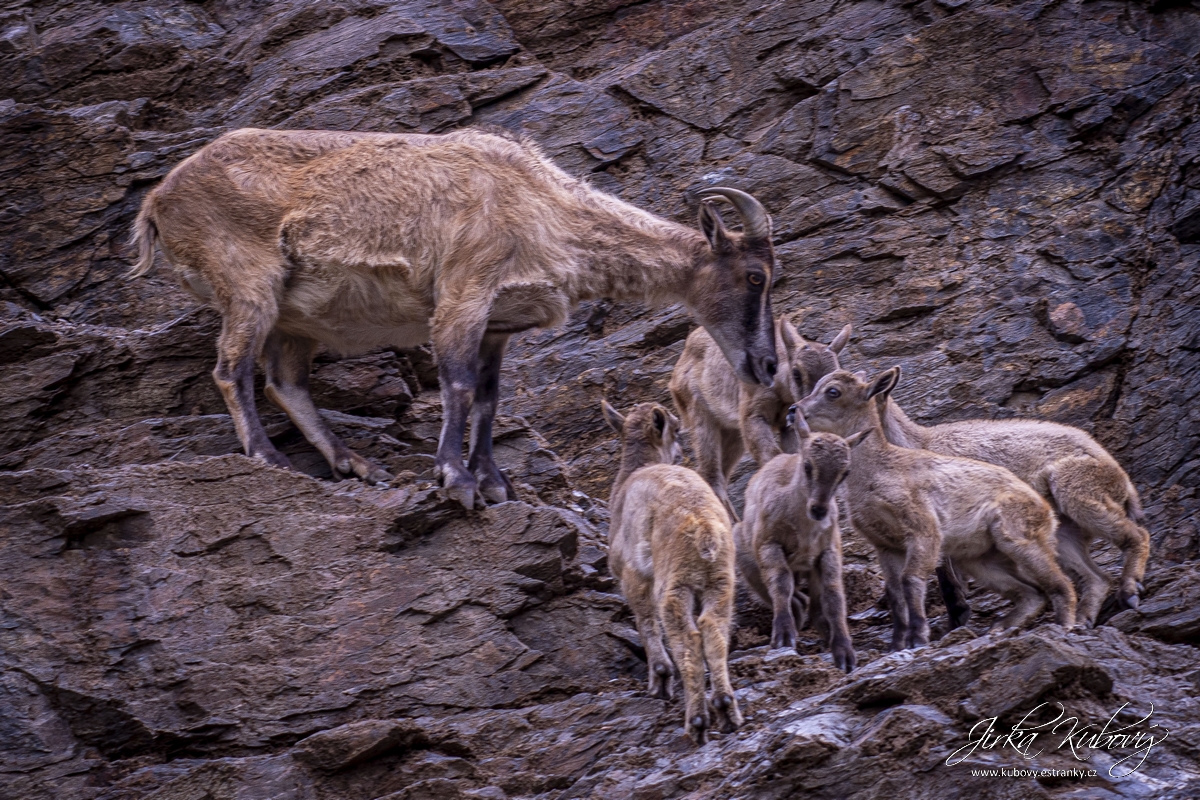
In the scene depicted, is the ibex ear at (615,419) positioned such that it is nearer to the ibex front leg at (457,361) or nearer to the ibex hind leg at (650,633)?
the ibex front leg at (457,361)

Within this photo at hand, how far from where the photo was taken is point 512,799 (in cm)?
788

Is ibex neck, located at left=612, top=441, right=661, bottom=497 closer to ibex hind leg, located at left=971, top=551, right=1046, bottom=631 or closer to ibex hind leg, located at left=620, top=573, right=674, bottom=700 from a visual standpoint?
ibex hind leg, located at left=620, top=573, right=674, bottom=700

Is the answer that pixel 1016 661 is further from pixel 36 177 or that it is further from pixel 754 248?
pixel 36 177

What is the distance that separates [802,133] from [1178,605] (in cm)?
830

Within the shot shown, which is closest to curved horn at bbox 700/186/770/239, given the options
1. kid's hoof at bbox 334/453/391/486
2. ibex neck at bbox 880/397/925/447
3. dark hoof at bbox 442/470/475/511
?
ibex neck at bbox 880/397/925/447

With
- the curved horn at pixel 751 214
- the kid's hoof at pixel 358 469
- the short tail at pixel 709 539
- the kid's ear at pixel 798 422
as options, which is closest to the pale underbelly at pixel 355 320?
the kid's hoof at pixel 358 469

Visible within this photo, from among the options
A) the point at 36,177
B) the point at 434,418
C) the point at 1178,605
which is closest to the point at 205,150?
the point at 434,418

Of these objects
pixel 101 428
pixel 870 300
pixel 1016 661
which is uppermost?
pixel 1016 661

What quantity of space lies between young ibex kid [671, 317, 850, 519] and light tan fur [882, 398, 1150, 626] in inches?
34.9

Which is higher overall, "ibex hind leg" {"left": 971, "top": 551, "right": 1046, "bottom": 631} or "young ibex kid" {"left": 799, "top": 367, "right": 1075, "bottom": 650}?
"young ibex kid" {"left": 799, "top": 367, "right": 1075, "bottom": 650}

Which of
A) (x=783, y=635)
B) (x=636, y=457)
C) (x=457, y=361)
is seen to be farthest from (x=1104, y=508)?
(x=457, y=361)

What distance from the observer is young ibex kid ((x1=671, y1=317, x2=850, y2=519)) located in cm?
1191
